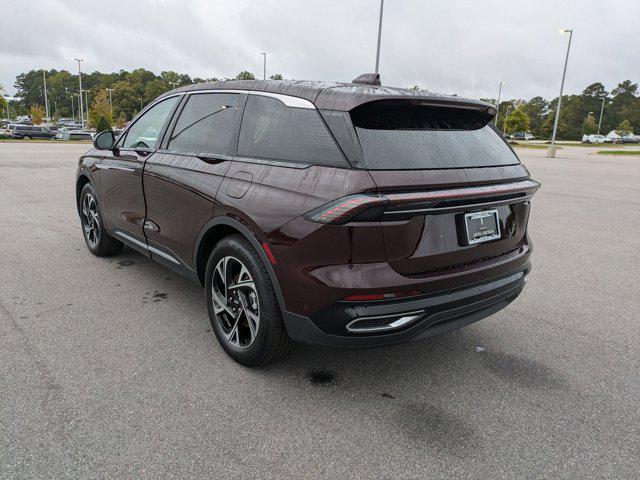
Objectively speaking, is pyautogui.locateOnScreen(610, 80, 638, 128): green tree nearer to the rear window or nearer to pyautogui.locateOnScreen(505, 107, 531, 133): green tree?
pyautogui.locateOnScreen(505, 107, 531, 133): green tree

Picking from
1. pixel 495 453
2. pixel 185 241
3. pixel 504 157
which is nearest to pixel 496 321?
pixel 504 157

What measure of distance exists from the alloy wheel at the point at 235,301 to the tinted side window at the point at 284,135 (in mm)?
695

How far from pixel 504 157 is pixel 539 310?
1.68 meters

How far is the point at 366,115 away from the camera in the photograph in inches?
98.0

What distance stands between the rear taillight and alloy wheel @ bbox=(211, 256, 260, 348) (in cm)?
78

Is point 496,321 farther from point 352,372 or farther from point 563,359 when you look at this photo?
point 352,372

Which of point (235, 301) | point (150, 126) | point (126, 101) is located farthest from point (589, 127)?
point (235, 301)

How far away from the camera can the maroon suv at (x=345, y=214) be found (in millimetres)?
2328

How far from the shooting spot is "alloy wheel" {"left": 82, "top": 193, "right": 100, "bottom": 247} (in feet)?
17.0

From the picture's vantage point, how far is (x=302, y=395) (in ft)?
8.95

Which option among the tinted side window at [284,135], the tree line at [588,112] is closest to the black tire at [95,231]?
the tinted side window at [284,135]

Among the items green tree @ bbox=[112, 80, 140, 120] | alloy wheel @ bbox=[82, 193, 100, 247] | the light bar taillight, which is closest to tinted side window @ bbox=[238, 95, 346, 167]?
the light bar taillight

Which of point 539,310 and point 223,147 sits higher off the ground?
point 223,147

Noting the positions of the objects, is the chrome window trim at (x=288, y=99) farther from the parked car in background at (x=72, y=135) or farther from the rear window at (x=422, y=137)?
the parked car in background at (x=72, y=135)
